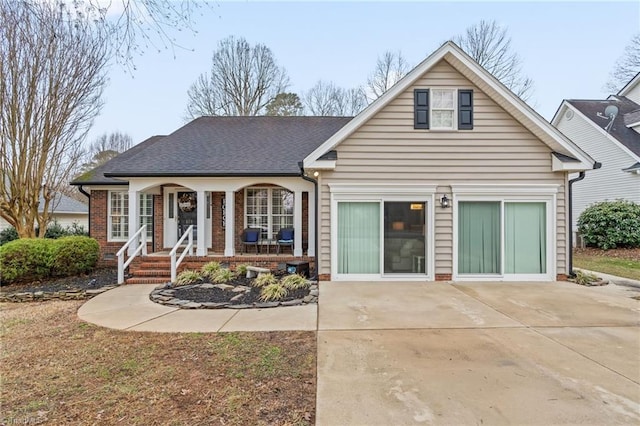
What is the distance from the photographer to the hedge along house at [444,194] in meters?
8.12

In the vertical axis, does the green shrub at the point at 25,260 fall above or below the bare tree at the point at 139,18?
below

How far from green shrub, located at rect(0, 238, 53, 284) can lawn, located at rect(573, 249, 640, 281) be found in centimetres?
1556

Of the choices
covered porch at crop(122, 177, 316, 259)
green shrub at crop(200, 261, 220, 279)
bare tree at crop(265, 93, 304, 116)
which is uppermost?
bare tree at crop(265, 93, 304, 116)

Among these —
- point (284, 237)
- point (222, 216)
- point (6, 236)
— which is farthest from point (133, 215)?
point (6, 236)

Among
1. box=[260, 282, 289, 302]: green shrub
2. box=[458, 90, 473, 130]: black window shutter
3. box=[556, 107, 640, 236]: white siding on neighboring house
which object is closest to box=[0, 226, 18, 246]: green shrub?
box=[260, 282, 289, 302]: green shrub

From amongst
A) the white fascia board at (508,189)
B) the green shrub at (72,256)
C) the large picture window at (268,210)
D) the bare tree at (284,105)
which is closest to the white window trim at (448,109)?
the white fascia board at (508,189)

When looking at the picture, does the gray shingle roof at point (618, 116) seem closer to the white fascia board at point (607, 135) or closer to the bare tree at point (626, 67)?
the white fascia board at point (607, 135)

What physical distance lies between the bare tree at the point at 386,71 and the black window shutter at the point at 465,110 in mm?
14252

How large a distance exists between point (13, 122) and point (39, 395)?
10376 mm

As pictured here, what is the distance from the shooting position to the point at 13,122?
32.3ft

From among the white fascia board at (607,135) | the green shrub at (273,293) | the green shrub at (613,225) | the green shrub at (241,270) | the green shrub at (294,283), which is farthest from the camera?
the white fascia board at (607,135)

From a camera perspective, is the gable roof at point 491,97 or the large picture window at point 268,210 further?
the large picture window at point 268,210

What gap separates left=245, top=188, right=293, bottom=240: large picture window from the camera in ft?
36.5

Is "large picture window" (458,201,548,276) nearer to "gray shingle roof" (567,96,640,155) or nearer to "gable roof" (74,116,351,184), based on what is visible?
"gable roof" (74,116,351,184)
